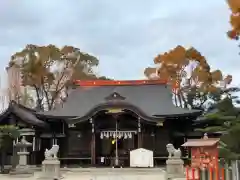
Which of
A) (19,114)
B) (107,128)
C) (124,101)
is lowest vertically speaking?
(107,128)

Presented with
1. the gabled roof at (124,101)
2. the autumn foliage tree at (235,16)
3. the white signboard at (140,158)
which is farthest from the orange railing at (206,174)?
the gabled roof at (124,101)

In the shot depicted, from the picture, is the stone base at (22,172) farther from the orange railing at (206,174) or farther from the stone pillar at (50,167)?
the orange railing at (206,174)

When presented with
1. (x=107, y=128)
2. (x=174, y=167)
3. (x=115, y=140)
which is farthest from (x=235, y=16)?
(x=115, y=140)

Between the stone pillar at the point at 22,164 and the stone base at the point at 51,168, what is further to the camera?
the stone pillar at the point at 22,164

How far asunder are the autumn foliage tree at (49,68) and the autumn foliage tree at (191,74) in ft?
29.3

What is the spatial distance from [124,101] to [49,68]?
13913 millimetres

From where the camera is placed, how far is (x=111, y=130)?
96.4ft

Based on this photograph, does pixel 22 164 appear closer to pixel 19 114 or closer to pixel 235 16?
pixel 19 114

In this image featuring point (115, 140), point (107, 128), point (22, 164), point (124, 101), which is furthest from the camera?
point (115, 140)

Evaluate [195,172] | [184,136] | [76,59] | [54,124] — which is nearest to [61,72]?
[76,59]

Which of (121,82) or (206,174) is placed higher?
(121,82)

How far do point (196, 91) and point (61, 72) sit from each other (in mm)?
14100

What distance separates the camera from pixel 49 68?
40.0 m

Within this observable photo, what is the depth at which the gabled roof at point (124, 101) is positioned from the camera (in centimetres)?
2859
